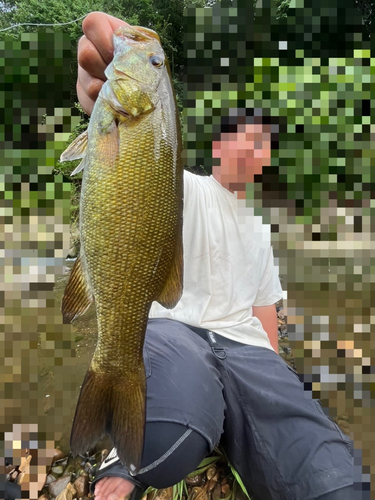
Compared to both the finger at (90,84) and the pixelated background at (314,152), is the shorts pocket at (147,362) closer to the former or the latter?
the pixelated background at (314,152)

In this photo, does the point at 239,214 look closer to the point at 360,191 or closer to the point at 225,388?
the point at 360,191

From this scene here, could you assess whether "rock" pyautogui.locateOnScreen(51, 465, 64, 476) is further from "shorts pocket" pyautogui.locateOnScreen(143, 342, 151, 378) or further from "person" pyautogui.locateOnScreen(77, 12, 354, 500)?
"shorts pocket" pyautogui.locateOnScreen(143, 342, 151, 378)

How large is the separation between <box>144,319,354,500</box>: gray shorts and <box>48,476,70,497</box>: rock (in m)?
0.89

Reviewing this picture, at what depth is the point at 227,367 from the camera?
1903mm

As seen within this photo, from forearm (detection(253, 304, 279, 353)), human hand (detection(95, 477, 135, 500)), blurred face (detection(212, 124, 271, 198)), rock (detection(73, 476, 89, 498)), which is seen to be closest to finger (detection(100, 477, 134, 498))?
human hand (detection(95, 477, 135, 500))

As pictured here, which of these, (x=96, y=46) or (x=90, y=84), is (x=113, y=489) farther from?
(x=96, y=46)

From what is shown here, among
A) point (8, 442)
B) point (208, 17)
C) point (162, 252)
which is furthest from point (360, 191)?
point (8, 442)

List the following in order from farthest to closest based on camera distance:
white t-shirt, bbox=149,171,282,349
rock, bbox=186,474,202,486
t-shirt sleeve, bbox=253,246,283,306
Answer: t-shirt sleeve, bbox=253,246,283,306 → white t-shirt, bbox=149,171,282,349 → rock, bbox=186,474,202,486

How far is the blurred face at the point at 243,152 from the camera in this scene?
211 centimetres

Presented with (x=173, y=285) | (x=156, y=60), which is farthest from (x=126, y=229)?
(x=156, y=60)

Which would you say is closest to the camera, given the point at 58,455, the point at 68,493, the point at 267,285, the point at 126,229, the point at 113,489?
the point at 126,229

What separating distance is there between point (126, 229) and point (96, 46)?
763 mm

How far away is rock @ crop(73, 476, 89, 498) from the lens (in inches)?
72.0

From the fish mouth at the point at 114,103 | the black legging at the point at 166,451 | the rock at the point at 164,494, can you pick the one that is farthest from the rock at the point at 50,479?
the fish mouth at the point at 114,103
